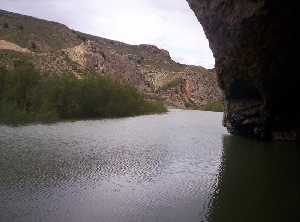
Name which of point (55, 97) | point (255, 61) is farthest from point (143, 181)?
point (55, 97)

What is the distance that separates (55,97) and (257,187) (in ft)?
142

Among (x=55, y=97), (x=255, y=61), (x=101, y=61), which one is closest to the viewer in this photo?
(x=255, y=61)

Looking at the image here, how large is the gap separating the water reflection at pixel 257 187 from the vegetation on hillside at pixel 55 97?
1034 inches

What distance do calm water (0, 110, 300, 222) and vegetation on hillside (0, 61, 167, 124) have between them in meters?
16.4

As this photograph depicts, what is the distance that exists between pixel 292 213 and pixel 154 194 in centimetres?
504

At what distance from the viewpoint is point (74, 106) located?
61.6m

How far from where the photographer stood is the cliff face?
27000 millimetres

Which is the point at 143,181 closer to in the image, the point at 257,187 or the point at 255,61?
the point at 257,187

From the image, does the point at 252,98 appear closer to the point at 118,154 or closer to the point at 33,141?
the point at 118,154

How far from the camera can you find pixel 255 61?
31312mm

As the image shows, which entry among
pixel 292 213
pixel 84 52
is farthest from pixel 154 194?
pixel 84 52

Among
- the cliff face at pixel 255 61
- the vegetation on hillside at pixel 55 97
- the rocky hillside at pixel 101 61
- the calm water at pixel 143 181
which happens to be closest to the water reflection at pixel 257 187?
the calm water at pixel 143 181

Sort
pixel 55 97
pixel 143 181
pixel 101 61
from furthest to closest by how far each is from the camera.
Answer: pixel 101 61, pixel 55 97, pixel 143 181

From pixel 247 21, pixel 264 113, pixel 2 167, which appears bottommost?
pixel 2 167
